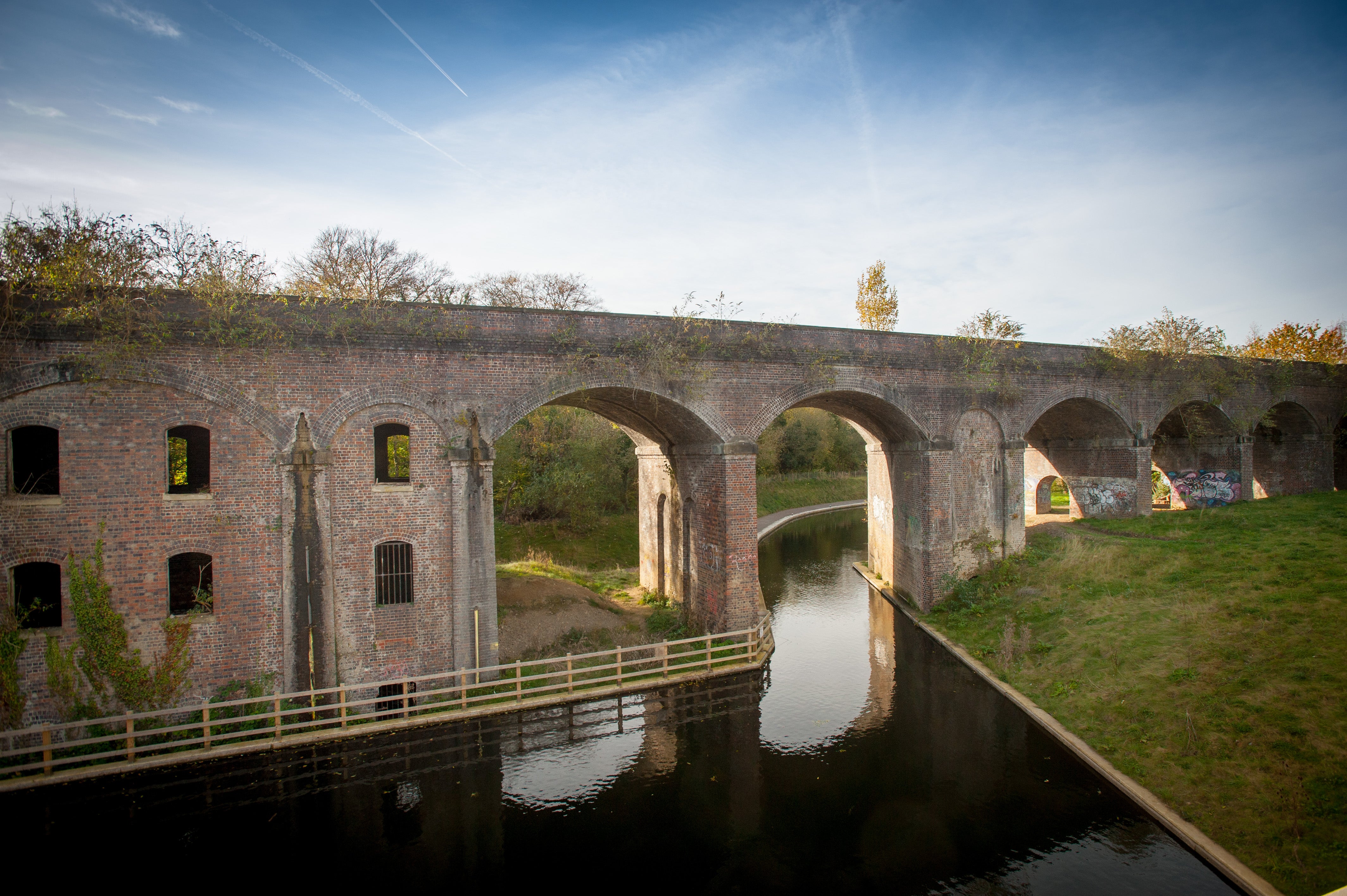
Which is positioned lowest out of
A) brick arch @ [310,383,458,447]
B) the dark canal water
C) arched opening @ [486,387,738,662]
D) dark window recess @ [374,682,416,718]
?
the dark canal water

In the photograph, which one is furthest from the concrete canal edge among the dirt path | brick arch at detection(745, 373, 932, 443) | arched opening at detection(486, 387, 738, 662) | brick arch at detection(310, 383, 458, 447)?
brick arch at detection(310, 383, 458, 447)

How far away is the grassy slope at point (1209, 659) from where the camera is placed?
8883 millimetres

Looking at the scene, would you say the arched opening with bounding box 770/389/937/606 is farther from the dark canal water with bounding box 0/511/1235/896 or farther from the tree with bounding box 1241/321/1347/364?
the tree with bounding box 1241/321/1347/364

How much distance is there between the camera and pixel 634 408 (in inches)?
675

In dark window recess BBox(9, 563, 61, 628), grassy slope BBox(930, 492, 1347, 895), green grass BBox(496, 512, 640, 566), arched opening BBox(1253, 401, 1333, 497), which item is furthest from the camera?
green grass BBox(496, 512, 640, 566)

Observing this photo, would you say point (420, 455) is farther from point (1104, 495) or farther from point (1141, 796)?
point (1104, 495)

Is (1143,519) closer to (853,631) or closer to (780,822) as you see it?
(853,631)

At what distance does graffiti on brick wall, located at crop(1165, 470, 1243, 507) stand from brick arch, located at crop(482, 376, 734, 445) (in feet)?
72.0

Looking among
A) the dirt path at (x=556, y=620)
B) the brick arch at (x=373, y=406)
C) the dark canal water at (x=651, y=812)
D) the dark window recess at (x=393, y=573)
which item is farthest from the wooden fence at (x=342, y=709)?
the brick arch at (x=373, y=406)

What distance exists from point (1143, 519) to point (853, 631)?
11763mm

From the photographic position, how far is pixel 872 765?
35.6 ft

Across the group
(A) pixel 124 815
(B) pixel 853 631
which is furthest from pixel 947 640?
(A) pixel 124 815

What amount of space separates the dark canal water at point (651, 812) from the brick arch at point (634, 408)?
5.98 metres

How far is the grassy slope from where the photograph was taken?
8883 mm
